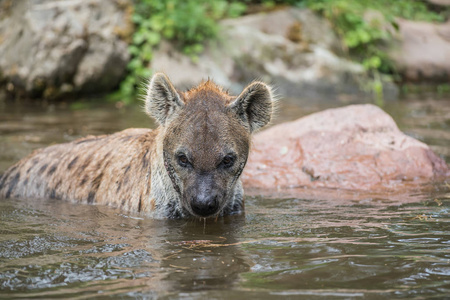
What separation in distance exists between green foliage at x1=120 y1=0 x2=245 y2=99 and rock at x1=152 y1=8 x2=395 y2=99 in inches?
8.9

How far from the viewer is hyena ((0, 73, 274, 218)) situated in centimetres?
456

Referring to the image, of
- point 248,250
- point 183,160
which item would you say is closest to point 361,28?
point 183,160

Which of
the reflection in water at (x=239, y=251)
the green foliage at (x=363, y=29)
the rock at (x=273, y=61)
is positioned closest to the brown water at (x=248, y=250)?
the reflection in water at (x=239, y=251)

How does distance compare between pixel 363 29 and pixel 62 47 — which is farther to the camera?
pixel 363 29

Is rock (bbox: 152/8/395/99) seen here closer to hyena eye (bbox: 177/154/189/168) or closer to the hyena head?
the hyena head

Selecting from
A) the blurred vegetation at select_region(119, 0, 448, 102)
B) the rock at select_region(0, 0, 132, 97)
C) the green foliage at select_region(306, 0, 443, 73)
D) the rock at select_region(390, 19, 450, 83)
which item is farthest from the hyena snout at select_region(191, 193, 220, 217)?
the rock at select_region(390, 19, 450, 83)

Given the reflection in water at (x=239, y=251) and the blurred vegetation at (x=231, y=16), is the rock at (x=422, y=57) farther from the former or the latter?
the reflection in water at (x=239, y=251)

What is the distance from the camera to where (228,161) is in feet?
15.2

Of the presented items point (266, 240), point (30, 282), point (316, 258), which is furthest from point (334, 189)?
point (30, 282)

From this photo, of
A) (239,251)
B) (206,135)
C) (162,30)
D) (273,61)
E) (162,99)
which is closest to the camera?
(239,251)

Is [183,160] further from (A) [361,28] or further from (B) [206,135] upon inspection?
(A) [361,28]

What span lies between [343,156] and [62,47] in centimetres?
701

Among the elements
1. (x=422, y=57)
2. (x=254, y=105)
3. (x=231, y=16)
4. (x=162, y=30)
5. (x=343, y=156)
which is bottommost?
(x=343, y=156)

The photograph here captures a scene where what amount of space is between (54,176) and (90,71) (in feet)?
21.2
